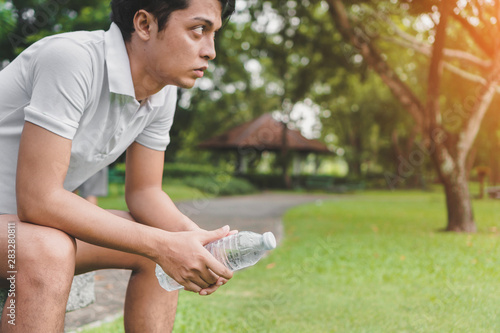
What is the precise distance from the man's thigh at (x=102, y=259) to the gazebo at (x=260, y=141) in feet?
84.2

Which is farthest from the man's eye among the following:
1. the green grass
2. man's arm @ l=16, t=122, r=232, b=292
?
the green grass

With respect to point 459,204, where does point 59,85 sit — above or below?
above

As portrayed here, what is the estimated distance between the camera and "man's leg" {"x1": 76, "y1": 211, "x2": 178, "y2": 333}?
187cm

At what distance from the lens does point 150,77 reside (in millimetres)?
1782

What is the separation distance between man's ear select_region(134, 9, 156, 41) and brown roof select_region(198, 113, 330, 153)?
25841 millimetres

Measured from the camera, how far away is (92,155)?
5.68 ft

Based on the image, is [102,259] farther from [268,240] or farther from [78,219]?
[268,240]

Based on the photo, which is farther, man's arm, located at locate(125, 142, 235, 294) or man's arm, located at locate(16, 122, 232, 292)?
man's arm, located at locate(125, 142, 235, 294)

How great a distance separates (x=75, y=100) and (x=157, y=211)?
23.1 inches

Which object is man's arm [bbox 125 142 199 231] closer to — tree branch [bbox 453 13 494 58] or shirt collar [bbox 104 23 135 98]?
shirt collar [bbox 104 23 135 98]

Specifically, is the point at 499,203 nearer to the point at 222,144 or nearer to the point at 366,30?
the point at 366,30

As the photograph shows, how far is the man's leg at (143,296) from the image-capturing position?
6.13 ft

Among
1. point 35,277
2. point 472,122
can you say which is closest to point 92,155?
point 35,277

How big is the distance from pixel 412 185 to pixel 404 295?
25.8 metres
